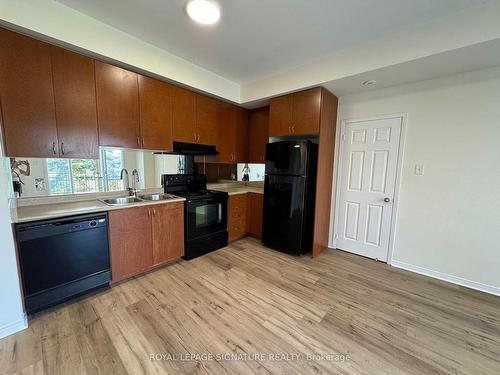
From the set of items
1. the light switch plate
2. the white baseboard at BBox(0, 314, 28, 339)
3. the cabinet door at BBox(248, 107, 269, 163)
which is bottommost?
the white baseboard at BBox(0, 314, 28, 339)

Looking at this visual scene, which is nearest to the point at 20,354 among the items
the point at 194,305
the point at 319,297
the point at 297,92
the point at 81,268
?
the point at 81,268

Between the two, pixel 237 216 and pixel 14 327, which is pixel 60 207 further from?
pixel 237 216

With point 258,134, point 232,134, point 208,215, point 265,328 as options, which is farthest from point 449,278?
point 232,134

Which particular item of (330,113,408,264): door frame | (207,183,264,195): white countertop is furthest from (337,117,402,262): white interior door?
(207,183,264,195): white countertop

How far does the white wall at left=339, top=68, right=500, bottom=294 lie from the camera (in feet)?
7.25

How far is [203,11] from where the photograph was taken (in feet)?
5.78

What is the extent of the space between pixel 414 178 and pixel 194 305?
307 centimetres

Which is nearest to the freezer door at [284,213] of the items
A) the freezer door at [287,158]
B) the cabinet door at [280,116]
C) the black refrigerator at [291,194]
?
the black refrigerator at [291,194]

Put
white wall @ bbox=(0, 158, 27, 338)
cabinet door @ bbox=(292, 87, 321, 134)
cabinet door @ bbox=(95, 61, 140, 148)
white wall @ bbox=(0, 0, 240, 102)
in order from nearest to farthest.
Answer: white wall @ bbox=(0, 158, 27, 338) → white wall @ bbox=(0, 0, 240, 102) → cabinet door @ bbox=(95, 61, 140, 148) → cabinet door @ bbox=(292, 87, 321, 134)

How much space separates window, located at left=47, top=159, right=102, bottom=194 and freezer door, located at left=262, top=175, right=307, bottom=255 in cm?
230

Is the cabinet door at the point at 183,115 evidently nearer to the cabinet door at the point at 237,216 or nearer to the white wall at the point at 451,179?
the cabinet door at the point at 237,216

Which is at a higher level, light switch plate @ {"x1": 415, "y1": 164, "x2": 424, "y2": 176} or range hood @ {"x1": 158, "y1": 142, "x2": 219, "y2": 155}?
range hood @ {"x1": 158, "y1": 142, "x2": 219, "y2": 155}

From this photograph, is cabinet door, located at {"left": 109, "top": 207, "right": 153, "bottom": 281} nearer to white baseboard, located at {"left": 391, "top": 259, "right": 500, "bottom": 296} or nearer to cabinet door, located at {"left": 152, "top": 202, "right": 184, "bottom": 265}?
cabinet door, located at {"left": 152, "top": 202, "right": 184, "bottom": 265}

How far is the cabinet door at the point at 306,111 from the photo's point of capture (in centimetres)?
277
